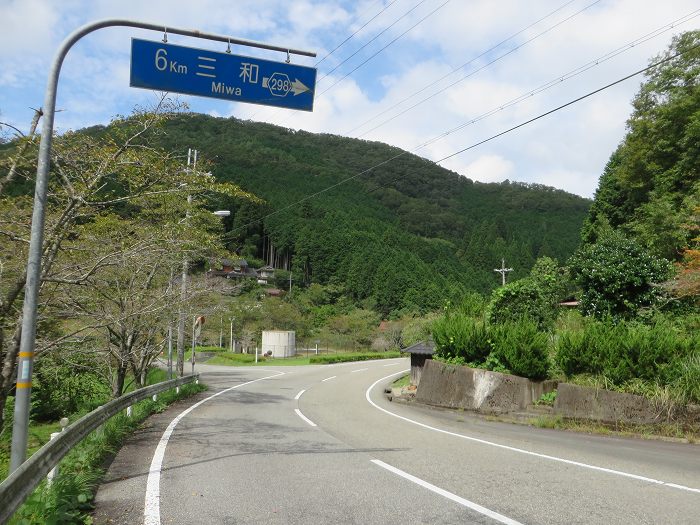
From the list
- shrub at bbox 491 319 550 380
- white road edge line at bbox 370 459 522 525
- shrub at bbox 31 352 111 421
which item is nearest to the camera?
white road edge line at bbox 370 459 522 525

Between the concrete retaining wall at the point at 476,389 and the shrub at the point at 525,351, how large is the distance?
28 cm

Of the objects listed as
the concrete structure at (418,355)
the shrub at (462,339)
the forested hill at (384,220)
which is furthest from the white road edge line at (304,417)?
the forested hill at (384,220)

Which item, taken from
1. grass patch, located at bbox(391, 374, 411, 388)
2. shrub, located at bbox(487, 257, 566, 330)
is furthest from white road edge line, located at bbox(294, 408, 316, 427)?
grass patch, located at bbox(391, 374, 411, 388)

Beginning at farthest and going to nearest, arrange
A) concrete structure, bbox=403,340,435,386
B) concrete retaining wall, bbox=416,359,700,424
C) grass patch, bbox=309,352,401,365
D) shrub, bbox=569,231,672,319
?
1. grass patch, bbox=309,352,401,365
2. concrete structure, bbox=403,340,435,386
3. shrub, bbox=569,231,672,319
4. concrete retaining wall, bbox=416,359,700,424

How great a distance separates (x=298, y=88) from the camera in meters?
6.72

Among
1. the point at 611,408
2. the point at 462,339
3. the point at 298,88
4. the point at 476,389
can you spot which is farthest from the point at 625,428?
the point at 298,88

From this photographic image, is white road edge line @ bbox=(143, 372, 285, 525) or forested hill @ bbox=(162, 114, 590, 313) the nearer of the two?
white road edge line @ bbox=(143, 372, 285, 525)

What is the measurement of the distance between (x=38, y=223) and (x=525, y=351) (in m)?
12.6

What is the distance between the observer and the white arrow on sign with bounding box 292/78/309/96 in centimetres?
670

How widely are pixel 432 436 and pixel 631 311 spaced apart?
9.54 meters

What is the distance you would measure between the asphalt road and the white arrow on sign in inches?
184

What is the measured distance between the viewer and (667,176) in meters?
30.1

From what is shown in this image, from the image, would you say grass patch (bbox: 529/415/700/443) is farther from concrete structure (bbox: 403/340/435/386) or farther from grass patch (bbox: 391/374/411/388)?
grass patch (bbox: 391/374/411/388)

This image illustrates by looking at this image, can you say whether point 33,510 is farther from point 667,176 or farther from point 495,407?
point 667,176
